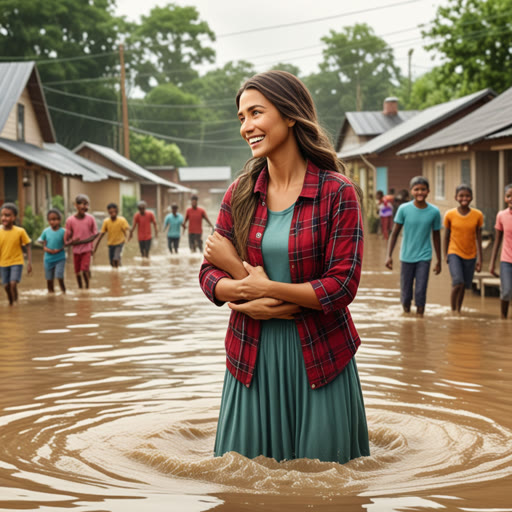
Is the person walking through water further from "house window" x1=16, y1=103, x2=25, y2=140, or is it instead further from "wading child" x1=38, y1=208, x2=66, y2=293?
"house window" x1=16, y1=103, x2=25, y2=140

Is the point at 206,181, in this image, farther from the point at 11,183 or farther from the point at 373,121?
the point at 11,183

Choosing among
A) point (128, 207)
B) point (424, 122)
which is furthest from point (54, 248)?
point (128, 207)

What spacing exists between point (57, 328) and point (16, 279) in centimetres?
290

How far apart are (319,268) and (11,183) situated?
30.0 metres

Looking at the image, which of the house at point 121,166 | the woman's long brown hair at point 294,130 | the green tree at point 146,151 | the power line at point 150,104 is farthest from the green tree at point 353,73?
the woman's long brown hair at point 294,130

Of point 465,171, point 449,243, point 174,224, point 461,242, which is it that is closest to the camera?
point 461,242

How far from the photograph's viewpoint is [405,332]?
35.0 feet

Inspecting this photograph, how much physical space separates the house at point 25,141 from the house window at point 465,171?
13739 millimetres

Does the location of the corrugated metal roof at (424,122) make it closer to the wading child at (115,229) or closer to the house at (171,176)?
the wading child at (115,229)

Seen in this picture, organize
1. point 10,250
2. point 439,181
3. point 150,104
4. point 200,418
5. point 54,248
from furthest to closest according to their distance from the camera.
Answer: point 150,104 → point 439,181 → point 54,248 → point 10,250 → point 200,418

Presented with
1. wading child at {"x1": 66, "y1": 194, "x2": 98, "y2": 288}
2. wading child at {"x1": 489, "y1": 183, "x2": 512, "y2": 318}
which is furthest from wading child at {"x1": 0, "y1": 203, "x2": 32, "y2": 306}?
wading child at {"x1": 489, "y1": 183, "x2": 512, "y2": 318}

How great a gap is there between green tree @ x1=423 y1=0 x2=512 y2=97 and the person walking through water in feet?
134

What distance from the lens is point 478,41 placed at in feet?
141

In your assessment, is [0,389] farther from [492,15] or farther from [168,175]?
[168,175]
